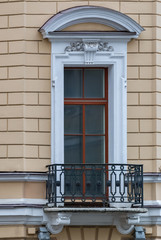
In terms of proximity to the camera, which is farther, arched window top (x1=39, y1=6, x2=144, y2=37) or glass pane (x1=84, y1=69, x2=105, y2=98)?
glass pane (x1=84, y1=69, x2=105, y2=98)

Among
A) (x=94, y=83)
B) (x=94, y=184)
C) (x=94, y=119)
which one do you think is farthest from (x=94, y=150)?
(x=94, y=83)

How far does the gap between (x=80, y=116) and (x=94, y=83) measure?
76 centimetres

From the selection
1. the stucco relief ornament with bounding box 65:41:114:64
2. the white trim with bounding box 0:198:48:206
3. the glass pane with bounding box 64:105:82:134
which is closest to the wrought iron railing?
the white trim with bounding box 0:198:48:206

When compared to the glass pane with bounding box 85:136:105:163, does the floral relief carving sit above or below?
above

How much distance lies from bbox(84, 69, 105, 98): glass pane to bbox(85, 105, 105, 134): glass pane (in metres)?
0.27

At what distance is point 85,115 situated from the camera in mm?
23391

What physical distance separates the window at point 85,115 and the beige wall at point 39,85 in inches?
22.0

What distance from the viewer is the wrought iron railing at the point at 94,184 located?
885 inches

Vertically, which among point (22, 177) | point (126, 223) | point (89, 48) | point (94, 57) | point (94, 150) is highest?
point (89, 48)

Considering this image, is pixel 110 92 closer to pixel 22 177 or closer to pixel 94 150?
pixel 94 150

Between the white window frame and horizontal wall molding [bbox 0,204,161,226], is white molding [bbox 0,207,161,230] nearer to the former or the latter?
horizontal wall molding [bbox 0,204,161,226]

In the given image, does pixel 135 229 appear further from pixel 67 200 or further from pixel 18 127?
pixel 18 127

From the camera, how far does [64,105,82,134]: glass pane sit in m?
23.3

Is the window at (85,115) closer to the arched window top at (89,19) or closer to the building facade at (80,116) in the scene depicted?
the building facade at (80,116)
